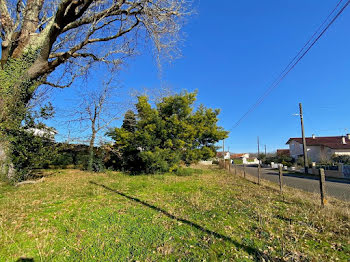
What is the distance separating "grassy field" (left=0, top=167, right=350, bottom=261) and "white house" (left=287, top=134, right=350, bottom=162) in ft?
94.6

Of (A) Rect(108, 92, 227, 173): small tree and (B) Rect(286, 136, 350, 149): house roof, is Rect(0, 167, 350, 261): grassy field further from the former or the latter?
(B) Rect(286, 136, 350, 149): house roof

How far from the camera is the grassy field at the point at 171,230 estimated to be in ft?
8.02

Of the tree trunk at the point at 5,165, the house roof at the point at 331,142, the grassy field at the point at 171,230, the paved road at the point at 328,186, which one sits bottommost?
the grassy field at the point at 171,230

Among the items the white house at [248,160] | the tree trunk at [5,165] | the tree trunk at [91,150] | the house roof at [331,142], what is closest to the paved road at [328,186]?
the tree trunk at [5,165]

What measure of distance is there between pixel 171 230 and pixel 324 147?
3689cm

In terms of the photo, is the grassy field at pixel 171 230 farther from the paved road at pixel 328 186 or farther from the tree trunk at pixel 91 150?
the tree trunk at pixel 91 150

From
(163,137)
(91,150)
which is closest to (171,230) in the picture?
(163,137)

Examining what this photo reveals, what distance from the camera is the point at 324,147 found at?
29.5 metres

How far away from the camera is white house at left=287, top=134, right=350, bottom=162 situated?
1072 inches

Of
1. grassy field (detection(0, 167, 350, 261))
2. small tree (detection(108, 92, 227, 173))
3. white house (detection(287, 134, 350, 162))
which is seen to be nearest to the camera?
grassy field (detection(0, 167, 350, 261))

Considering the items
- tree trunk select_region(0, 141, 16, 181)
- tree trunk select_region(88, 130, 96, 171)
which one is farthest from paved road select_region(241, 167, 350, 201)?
tree trunk select_region(88, 130, 96, 171)

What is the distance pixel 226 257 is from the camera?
2.39 meters

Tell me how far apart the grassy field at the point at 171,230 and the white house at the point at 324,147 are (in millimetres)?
28846

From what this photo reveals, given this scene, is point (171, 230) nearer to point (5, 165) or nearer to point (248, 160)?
point (5, 165)
